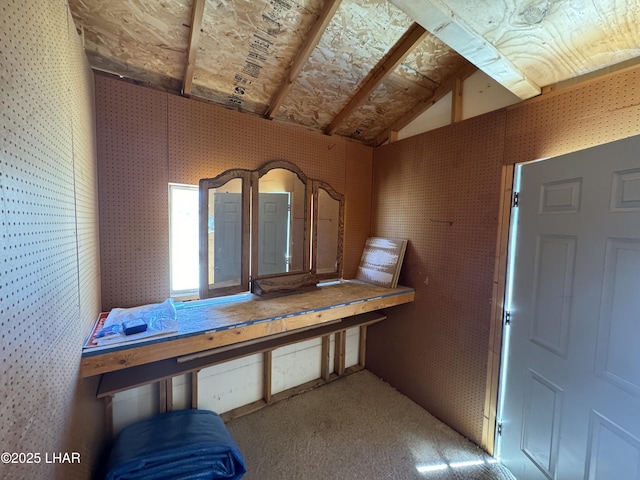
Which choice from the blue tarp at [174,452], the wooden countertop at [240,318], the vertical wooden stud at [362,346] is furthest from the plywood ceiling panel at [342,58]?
the blue tarp at [174,452]

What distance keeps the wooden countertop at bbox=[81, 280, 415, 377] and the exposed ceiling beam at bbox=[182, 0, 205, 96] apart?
1441mm

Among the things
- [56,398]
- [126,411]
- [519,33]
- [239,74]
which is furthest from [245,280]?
[519,33]

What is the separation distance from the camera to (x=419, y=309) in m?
2.28

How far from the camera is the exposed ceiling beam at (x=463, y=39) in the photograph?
1.01 m

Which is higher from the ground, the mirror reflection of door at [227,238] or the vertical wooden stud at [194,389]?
the mirror reflection of door at [227,238]

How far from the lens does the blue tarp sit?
4.22ft

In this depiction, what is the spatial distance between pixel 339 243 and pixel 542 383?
170 centimetres

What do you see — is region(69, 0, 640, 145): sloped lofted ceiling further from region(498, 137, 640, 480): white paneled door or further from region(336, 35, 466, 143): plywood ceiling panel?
region(498, 137, 640, 480): white paneled door

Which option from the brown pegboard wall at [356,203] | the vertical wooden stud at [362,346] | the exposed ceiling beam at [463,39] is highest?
the exposed ceiling beam at [463,39]

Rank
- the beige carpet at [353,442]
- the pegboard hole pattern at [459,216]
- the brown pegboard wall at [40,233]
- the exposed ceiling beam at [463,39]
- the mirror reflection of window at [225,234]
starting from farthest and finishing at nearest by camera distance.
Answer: the mirror reflection of window at [225,234], the beige carpet at [353,442], the pegboard hole pattern at [459,216], the exposed ceiling beam at [463,39], the brown pegboard wall at [40,233]

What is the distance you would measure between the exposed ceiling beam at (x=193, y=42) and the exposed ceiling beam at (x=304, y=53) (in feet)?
1.89

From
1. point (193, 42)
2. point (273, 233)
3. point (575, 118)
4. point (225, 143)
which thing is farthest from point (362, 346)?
point (193, 42)

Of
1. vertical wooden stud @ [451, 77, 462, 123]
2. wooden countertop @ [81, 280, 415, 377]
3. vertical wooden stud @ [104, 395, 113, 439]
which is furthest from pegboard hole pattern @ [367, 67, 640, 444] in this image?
vertical wooden stud @ [104, 395, 113, 439]

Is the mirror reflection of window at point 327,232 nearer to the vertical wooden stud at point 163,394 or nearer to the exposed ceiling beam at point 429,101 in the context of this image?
the exposed ceiling beam at point 429,101
